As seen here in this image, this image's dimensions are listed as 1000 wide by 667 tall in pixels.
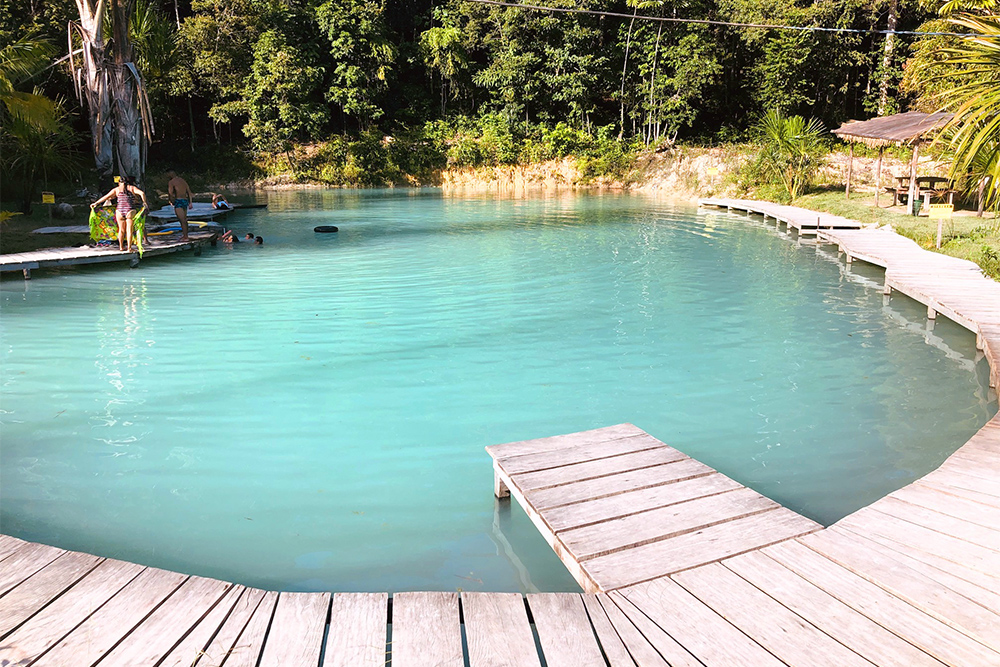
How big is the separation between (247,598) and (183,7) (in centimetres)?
4231

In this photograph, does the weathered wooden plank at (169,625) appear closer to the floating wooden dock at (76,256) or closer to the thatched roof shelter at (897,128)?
the floating wooden dock at (76,256)

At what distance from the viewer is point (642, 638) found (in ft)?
8.18

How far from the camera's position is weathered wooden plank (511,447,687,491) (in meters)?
3.73

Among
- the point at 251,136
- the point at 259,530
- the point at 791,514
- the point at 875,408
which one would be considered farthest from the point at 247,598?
the point at 251,136

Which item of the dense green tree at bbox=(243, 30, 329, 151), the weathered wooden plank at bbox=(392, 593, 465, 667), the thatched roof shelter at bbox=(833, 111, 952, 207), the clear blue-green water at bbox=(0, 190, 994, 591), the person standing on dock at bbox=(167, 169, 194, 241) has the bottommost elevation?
the clear blue-green water at bbox=(0, 190, 994, 591)

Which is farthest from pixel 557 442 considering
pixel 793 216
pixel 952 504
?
pixel 793 216

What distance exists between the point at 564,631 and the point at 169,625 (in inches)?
55.8

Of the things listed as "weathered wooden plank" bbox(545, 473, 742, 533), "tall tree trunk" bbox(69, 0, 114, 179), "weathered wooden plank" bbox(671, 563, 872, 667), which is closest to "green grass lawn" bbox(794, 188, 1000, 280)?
"weathered wooden plank" bbox(545, 473, 742, 533)

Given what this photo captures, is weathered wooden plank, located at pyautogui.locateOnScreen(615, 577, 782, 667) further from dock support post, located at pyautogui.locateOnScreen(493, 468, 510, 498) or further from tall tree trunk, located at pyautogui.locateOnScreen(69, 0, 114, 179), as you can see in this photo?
tall tree trunk, located at pyautogui.locateOnScreen(69, 0, 114, 179)

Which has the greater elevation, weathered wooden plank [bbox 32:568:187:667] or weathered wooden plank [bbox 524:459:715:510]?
weathered wooden plank [bbox 524:459:715:510]

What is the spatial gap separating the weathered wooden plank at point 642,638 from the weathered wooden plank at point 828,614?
50cm

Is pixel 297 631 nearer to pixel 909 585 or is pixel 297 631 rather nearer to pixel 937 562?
pixel 909 585

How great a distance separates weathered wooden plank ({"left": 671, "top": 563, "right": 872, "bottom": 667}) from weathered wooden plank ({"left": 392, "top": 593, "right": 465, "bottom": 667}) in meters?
0.92

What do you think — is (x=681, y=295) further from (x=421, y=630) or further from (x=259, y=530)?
(x=421, y=630)
